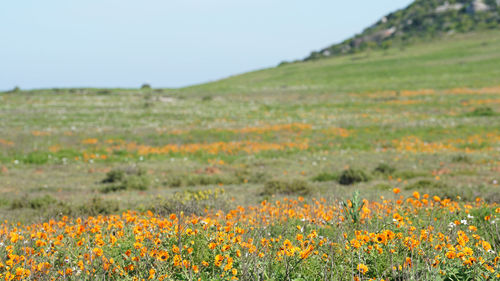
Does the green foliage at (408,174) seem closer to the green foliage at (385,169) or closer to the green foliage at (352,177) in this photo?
the green foliage at (385,169)

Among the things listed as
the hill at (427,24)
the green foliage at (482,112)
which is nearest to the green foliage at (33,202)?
the green foliage at (482,112)

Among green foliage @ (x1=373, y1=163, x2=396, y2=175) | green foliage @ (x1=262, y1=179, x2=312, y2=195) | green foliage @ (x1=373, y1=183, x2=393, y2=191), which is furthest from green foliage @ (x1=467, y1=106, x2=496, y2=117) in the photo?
green foliage @ (x1=262, y1=179, x2=312, y2=195)

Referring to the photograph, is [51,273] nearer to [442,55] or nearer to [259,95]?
[259,95]

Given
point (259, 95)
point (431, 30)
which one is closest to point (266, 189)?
point (259, 95)

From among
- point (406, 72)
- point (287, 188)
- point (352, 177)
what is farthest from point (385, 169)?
point (406, 72)

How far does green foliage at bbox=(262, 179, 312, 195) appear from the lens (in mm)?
14156

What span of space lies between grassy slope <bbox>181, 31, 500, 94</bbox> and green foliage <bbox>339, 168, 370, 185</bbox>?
44.7 m

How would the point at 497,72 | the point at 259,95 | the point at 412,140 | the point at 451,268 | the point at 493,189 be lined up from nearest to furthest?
1. the point at 451,268
2. the point at 493,189
3. the point at 412,140
4. the point at 259,95
5. the point at 497,72

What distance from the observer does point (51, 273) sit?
15.6ft

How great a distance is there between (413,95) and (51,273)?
4979cm

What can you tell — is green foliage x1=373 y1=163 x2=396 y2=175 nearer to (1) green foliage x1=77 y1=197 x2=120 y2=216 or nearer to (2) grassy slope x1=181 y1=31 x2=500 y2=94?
(1) green foliage x1=77 y1=197 x2=120 y2=216

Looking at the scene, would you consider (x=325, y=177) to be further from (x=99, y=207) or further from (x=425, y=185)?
(x=99, y=207)

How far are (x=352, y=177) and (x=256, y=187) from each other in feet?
12.2

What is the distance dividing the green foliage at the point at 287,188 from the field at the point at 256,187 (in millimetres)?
51
